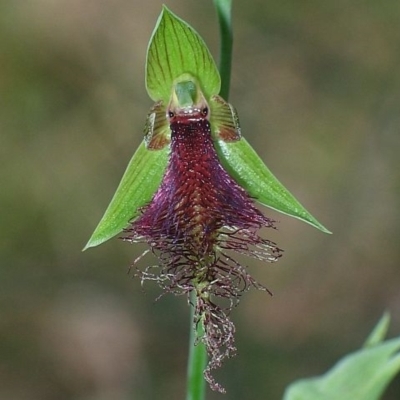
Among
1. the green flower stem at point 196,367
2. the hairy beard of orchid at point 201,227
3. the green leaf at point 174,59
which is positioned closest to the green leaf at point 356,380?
the green flower stem at point 196,367

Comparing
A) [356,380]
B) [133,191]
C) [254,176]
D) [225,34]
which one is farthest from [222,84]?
[356,380]

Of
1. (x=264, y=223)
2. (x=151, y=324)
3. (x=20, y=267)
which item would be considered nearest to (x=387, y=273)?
(x=151, y=324)

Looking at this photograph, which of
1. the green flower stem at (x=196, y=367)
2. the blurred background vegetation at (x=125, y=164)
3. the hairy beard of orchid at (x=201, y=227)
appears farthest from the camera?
the blurred background vegetation at (x=125, y=164)

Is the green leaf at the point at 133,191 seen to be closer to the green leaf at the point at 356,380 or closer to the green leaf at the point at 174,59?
the green leaf at the point at 174,59

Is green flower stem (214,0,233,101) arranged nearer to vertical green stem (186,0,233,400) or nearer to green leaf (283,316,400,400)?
vertical green stem (186,0,233,400)

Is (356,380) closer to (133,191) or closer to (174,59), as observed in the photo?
(133,191)

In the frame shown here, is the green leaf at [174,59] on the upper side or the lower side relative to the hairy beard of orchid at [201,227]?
upper

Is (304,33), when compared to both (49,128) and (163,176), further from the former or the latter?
(163,176)
